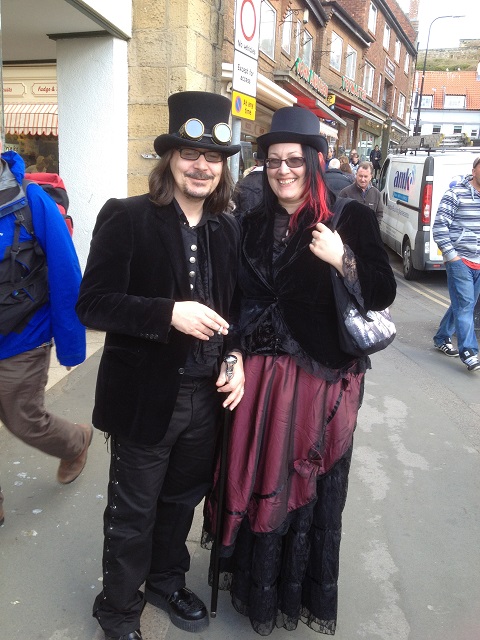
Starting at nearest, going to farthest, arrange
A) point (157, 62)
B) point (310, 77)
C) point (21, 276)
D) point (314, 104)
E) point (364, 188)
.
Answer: point (21, 276) < point (157, 62) < point (364, 188) < point (310, 77) < point (314, 104)

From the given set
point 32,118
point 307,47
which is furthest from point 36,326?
point 307,47

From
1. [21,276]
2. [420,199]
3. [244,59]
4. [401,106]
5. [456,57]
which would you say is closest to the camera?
[21,276]

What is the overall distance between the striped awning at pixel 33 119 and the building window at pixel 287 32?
9.40 metres

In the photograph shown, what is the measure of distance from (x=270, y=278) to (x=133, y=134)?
4.37m

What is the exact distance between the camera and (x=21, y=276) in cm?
259

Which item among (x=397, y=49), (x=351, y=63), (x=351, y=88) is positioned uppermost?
(x=397, y=49)

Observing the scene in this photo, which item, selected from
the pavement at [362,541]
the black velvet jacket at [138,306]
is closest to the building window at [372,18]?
the pavement at [362,541]

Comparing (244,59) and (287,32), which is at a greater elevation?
(287,32)

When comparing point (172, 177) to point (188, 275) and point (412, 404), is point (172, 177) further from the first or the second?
point (412, 404)

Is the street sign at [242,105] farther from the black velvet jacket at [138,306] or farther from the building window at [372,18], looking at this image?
the building window at [372,18]

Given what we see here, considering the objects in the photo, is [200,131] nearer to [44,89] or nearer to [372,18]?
[44,89]

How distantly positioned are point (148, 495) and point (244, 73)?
12.3ft

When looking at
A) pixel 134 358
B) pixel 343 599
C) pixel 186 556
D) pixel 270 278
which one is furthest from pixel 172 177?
pixel 343 599

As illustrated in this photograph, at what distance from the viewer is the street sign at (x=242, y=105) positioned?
4.64m
